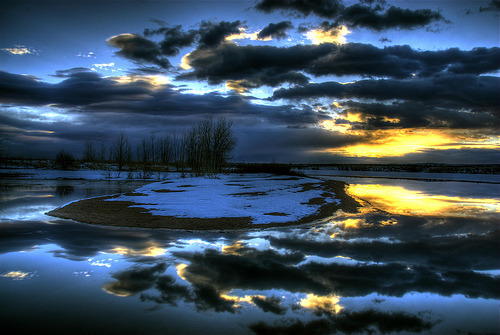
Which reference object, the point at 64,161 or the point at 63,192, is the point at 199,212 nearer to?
the point at 63,192

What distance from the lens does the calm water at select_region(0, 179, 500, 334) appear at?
163 inches

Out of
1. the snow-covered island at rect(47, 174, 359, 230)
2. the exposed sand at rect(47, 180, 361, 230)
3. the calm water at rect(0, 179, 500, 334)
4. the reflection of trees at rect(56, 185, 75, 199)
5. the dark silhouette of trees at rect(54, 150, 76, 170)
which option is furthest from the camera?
the dark silhouette of trees at rect(54, 150, 76, 170)

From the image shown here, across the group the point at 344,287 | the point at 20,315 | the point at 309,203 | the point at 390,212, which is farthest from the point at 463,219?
the point at 20,315

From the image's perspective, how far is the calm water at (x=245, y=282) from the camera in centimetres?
414

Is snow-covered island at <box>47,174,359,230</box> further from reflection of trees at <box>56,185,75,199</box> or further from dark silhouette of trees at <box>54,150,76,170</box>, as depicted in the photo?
dark silhouette of trees at <box>54,150,76,170</box>

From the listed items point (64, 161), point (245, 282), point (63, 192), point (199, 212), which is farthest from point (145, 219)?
point (64, 161)

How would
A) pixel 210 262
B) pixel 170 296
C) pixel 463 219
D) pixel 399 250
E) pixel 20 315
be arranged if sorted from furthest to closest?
pixel 463 219 → pixel 399 250 → pixel 210 262 → pixel 170 296 → pixel 20 315

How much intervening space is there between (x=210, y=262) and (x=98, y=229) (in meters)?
5.20

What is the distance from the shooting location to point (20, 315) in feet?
13.8

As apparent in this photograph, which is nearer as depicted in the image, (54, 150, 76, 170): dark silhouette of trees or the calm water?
the calm water

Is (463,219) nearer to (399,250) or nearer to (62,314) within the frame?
(399,250)

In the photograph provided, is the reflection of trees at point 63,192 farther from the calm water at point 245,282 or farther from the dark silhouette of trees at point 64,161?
the dark silhouette of trees at point 64,161

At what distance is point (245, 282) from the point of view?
215 inches

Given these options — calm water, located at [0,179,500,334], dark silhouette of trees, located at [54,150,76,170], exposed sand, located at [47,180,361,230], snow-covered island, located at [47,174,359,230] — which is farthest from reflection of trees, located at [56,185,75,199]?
dark silhouette of trees, located at [54,150,76,170]
